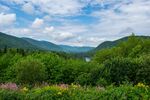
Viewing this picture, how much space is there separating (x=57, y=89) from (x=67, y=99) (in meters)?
0.68

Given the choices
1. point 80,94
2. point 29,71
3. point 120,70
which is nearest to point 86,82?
point 120,70

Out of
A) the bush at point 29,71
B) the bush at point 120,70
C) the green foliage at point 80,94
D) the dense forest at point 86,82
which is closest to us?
the green foliage at point 80,94

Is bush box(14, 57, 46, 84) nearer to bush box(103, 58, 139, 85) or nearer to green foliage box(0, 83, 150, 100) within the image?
bush box(103, 58, 139, 85)

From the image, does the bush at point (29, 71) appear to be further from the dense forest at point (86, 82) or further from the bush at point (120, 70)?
the bush at point (120, 70)

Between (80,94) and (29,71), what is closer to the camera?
(80,94)

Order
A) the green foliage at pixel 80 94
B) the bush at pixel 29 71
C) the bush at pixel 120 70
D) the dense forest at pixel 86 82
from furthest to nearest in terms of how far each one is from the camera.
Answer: the bush at pixel 29 71 < the bush at pixel 120 70 < the dense forest at pixel 86 82 < the green foliage at pixel 80 94

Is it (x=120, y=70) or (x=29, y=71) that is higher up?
(x=120, y=70)

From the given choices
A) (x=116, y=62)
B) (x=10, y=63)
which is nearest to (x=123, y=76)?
(x=116, y=62)

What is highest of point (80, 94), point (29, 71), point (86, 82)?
point (80, 94)

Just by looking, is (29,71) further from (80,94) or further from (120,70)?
(80,94)

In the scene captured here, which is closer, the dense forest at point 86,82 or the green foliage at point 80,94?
the green foliage at point 80,94

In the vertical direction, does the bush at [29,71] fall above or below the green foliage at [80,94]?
below

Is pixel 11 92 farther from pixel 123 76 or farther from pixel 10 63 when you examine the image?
pixel 10 63

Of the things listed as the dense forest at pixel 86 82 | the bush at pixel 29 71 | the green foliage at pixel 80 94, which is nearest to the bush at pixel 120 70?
the dense forest at pixel 86 82
